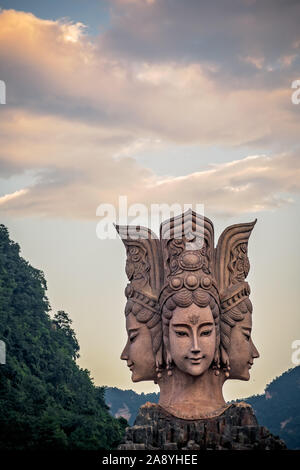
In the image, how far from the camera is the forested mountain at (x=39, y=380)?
2671cm

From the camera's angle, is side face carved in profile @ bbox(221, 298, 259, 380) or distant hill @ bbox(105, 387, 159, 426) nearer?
side face carved in profile @ bbox(221, 298, 259, 380)

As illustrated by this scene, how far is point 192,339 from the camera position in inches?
557

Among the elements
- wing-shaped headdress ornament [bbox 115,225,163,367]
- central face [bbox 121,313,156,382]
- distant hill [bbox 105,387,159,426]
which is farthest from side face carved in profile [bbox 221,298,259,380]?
distant hill [bbox 105,387,159,426]

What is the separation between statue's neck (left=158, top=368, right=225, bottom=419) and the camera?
14234 mm

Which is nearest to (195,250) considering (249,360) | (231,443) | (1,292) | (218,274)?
(218,274)

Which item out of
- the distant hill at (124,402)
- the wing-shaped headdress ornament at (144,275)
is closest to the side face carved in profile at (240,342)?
the wing-shaped headdress ornament at (144,275)

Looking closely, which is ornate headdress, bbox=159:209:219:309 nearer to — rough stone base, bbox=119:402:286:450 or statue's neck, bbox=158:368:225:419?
statue's neck, bbox=158:368:225:419

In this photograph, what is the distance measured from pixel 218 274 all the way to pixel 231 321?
3.04 ft

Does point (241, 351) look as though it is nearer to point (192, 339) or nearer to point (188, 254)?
point (192, 339)

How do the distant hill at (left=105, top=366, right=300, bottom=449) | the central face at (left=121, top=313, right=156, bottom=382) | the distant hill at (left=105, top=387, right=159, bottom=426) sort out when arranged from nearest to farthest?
the central face at (left=121, top=313, right=156, bottom=382)
the distant hill at (left=105, top=366, right=300, bottom=449)
the distant hill at (left=105, top=387, right=159, bottom=426)

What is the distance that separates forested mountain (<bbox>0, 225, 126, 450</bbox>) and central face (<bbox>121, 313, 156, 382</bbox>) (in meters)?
11.3

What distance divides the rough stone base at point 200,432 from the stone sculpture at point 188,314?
1.6 inches

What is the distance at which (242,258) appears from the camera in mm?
15422

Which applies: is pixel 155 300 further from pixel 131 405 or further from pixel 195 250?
pixel 131 405
